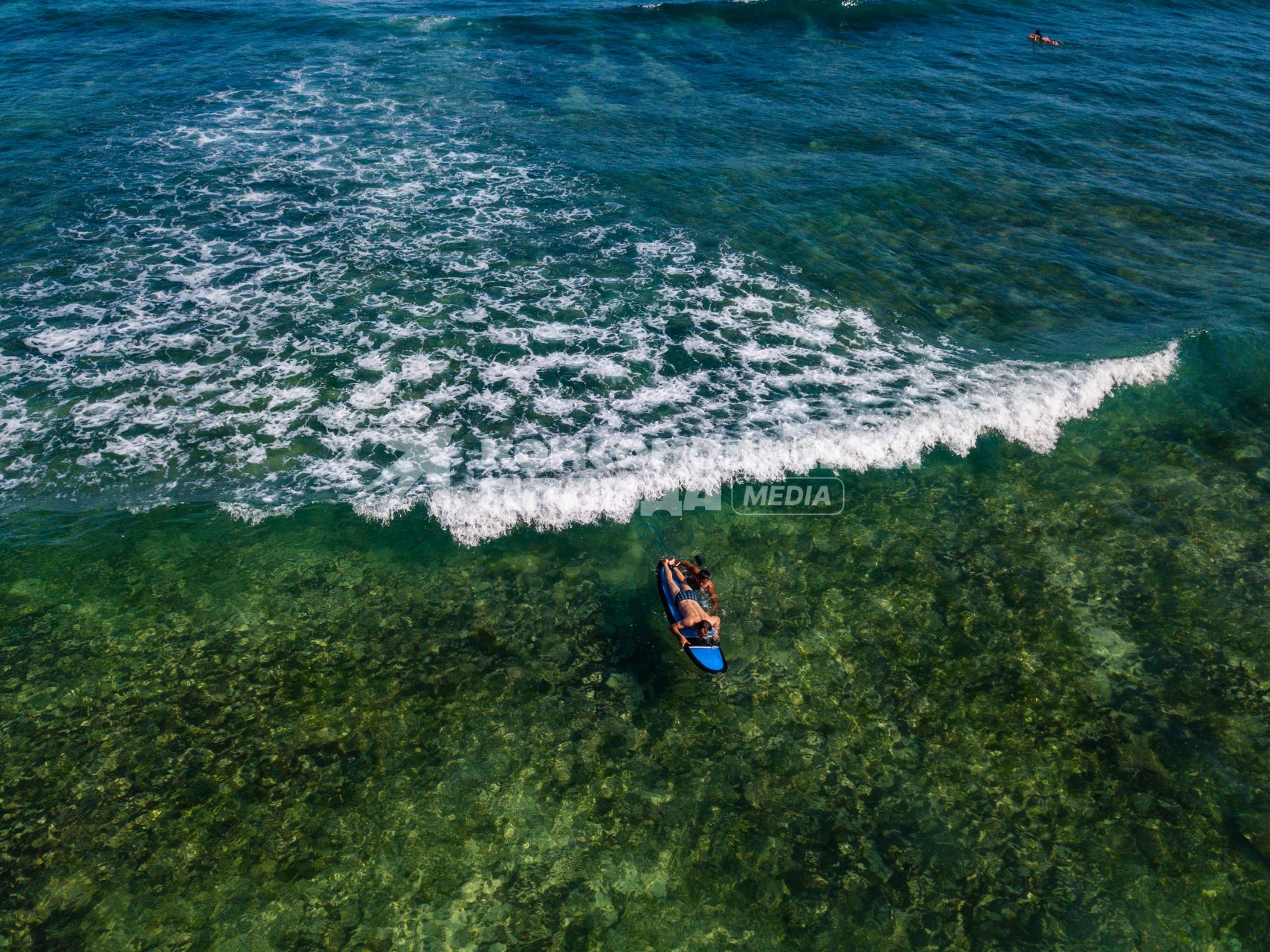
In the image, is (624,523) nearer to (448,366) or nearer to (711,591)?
(711,591)

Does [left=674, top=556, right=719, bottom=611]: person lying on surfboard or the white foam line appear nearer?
[left=674, top=556, right=719, bottom=611]: person lying on surfboard

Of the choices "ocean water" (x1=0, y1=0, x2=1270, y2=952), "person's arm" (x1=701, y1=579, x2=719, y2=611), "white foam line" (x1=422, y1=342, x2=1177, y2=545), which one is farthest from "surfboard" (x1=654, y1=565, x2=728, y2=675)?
"white foam line" (x1=422, y1=342, x2=1177, y2=545)

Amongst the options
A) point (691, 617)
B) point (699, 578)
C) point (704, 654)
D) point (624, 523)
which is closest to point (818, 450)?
point (624, 523)

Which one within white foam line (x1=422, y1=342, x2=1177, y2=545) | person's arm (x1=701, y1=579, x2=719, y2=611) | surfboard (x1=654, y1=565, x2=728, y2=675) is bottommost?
surfboard (x1=654, y1=565, x2=728, y2=675)

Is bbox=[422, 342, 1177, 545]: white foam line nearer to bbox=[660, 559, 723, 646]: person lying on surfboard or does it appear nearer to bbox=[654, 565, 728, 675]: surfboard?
bbox=[660, 559, 723, 646]: person lying on surfboard

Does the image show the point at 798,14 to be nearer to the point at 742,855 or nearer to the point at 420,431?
the point at 420,431

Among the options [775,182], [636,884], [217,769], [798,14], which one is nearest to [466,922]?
[636,884]

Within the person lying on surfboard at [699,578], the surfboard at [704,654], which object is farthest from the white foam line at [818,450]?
the surfboard at [704,654]

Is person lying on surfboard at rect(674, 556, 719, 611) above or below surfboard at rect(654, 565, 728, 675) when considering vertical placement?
above
